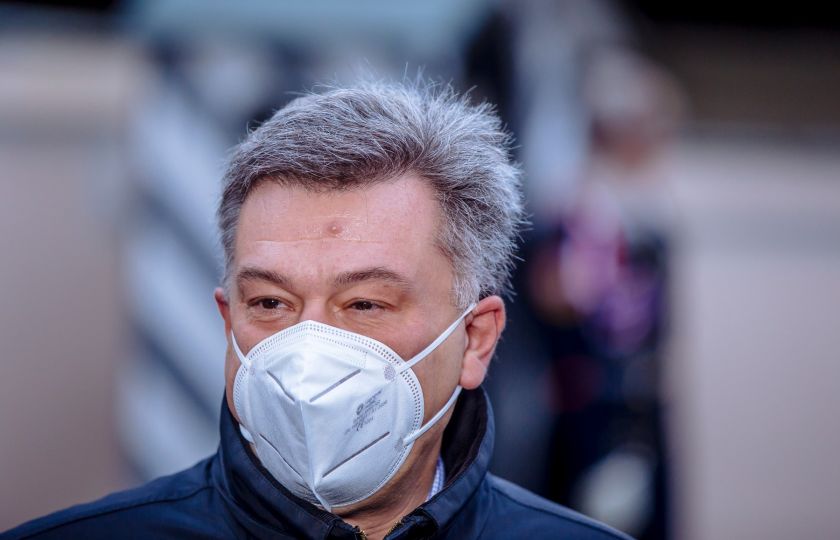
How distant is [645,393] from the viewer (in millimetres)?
4922

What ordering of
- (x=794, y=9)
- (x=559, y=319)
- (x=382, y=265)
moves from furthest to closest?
(x=794, y=9), (x=559, y=319), (x=382, y=265)

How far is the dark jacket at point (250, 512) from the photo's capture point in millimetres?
2104

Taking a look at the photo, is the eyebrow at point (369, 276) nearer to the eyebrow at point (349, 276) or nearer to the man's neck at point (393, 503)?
the eyebrow at point (349, 276)

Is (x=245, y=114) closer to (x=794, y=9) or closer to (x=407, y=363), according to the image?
(x=407, y=363)

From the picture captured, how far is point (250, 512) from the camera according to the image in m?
2.14

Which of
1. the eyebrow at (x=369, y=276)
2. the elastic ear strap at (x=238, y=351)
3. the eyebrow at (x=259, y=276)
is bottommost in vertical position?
the elastic ear strap at (x=238, y=351)

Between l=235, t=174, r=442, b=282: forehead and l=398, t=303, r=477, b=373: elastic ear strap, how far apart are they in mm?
168

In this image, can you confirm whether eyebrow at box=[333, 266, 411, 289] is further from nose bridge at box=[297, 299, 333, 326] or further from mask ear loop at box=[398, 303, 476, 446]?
mask ear loop at box=[398, 303, 476, 446]

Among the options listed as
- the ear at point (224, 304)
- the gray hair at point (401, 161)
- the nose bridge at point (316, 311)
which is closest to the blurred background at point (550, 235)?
the gray hair at point (401, 161)

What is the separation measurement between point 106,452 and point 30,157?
5.14 feet

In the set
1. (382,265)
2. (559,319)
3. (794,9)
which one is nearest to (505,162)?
(382,265)

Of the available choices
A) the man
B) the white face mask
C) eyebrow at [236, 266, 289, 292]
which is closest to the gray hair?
the man

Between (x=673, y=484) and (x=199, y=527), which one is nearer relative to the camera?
(x=199, y=527)

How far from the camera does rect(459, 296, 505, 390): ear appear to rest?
2.38 m
